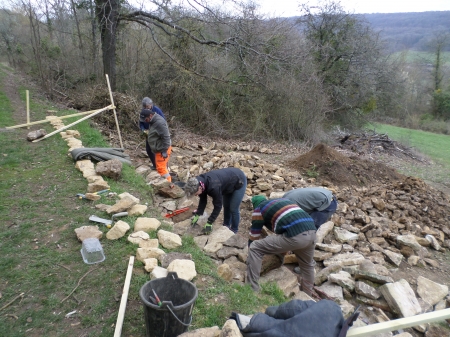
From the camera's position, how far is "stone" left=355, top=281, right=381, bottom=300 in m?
4.12

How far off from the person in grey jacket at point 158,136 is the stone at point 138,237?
250 centimetres

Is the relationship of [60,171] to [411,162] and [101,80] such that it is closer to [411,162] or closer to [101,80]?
[101,80]

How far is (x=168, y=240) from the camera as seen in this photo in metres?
3.68

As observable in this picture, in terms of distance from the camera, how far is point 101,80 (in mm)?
12484

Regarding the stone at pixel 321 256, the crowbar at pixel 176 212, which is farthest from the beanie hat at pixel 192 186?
the stone at pixel 321 256

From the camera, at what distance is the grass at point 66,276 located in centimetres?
259

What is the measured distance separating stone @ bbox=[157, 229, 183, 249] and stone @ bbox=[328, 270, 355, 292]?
210 centimetres

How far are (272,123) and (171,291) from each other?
1132 cm

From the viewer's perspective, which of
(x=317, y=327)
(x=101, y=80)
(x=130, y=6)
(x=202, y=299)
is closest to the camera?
(x=317, y=327)

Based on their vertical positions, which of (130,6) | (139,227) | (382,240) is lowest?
(382,240)

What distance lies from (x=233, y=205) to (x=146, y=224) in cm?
144

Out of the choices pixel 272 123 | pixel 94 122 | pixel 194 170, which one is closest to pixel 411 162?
pixel 272 123

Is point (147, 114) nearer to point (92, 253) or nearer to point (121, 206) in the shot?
point (121, 206)

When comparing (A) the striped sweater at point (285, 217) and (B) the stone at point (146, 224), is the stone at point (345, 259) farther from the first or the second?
(B) the stone at point (146, 224)
